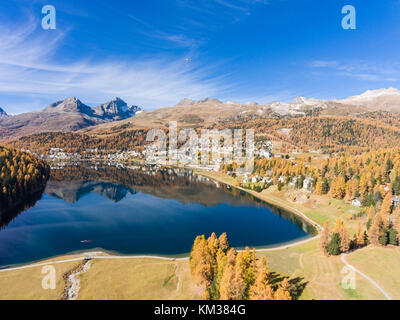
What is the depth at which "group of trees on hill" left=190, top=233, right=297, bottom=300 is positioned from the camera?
112ft

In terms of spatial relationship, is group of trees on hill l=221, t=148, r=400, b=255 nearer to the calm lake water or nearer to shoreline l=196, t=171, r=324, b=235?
shoreline l=196, t=171, r=324, b=235

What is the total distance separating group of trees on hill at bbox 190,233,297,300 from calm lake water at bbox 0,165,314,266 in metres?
17.1

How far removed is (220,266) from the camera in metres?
38.9

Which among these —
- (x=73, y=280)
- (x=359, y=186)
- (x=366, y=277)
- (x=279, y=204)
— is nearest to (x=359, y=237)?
(x=366, y=277)

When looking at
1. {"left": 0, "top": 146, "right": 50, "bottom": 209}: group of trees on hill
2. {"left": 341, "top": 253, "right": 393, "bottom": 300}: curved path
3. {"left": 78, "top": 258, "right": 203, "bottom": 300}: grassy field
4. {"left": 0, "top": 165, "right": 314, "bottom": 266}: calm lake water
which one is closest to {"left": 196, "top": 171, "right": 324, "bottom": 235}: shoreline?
{"left": 0, "top": 165, "right": 314, "bottom": 266}: calm lake water

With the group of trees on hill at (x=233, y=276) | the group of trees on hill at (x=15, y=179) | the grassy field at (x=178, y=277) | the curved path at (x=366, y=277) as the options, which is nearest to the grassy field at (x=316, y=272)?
the grassy field at (x=178, y=277)

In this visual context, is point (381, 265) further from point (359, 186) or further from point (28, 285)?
point (28, 285)

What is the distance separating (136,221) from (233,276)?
5416 cm

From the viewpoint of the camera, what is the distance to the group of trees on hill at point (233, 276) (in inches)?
1340

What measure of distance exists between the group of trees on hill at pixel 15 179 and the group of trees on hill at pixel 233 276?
8522 centimetres

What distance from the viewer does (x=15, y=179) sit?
99688mm
